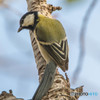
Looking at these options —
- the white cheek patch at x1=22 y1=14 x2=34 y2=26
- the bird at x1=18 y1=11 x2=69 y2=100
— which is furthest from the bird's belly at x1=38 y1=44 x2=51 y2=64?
the white cheek patch at x1=22 y1=14 x2=34 y2=26

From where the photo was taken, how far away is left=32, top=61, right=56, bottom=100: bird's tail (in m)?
2.35

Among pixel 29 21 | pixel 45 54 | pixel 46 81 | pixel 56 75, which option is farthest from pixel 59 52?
pixel 29 21

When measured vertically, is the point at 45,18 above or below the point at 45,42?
above

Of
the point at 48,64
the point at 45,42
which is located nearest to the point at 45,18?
the point at 45,42

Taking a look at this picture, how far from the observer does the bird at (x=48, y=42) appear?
2.72 m

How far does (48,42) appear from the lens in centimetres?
311

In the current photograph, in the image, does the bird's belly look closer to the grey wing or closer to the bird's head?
the grey wing

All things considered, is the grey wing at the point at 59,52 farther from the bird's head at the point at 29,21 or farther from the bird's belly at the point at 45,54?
the bird's head at the point at 29,21

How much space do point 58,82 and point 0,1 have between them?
3.12ft

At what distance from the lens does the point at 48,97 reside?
2.31 m

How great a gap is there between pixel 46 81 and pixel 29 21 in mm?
1309

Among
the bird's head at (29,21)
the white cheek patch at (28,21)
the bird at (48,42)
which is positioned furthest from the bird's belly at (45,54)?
the white cheek patch at (28,21)

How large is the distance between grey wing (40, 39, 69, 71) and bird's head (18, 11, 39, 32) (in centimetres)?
52

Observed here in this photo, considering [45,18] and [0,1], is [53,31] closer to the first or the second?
[45,18]
